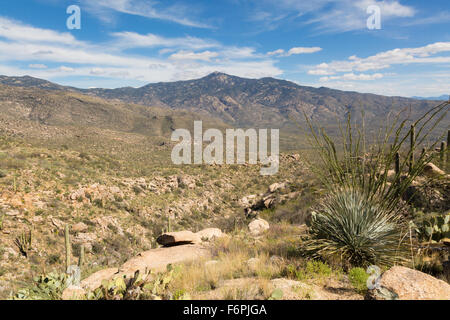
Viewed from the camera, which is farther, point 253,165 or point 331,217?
point 253,165

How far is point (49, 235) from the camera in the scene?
14.2m

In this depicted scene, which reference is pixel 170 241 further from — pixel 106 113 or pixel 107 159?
pixel 106 113

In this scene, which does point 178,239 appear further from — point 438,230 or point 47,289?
point 438,230

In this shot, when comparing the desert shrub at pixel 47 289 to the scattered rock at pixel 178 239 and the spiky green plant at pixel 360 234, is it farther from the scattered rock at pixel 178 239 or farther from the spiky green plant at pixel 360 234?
the scattered rock at pixel 178 239

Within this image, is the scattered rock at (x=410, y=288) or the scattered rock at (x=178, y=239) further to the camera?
the scattered rock at (x=178, y=239)

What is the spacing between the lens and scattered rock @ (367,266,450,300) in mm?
2998

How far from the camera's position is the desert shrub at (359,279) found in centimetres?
353

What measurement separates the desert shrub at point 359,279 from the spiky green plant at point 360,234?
395 mm

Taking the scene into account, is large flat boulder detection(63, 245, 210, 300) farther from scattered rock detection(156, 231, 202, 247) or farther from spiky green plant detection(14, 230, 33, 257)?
spiky green plant detection(14, 230, 33, 257)

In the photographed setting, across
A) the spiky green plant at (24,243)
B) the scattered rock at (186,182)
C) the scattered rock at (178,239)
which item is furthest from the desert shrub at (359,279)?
the scattered rock at (186,182)

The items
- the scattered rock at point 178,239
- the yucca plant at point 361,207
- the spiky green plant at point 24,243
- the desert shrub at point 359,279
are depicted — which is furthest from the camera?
the spiky green plant at point 24,243

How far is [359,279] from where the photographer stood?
3641 mm
